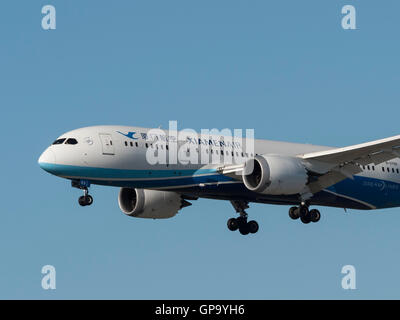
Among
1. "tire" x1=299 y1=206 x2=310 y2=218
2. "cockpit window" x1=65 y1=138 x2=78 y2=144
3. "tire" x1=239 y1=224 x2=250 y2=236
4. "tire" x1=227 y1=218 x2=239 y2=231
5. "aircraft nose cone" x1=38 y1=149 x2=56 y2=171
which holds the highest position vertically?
"cockpit window" x1=65 y1=138 x2=78 y2=144

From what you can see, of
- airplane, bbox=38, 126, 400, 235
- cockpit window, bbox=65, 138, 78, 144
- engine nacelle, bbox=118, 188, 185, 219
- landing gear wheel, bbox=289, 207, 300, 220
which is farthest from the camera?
engine nacelle, bbox=118, 188, 185, 219

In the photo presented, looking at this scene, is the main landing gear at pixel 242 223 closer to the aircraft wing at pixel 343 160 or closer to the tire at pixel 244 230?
the tire at pixel 244 230

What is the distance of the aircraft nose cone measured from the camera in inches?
2186

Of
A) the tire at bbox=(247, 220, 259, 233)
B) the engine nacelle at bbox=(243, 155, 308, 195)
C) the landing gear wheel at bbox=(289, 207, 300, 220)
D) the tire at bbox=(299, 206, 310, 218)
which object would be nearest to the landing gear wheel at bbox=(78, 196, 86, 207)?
the engine nacelle at bbox=(243, 155, 308, 195)

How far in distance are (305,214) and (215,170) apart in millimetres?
6929

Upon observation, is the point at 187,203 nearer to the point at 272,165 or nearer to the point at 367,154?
the point at 272,165

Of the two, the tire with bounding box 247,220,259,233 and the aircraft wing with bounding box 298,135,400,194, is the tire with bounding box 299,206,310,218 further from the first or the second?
the tire with bounding box 247,220,259,233

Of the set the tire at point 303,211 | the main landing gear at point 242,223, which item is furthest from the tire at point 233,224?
the tire at point 303,211

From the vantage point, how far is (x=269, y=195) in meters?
61.6

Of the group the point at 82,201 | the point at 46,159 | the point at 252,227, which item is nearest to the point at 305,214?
the point at 252,227

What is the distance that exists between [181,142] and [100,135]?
496 cm

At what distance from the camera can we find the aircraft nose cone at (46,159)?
55.5 m

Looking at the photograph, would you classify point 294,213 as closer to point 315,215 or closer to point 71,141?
point 315,215

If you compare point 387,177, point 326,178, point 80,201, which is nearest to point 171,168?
point 80,201
